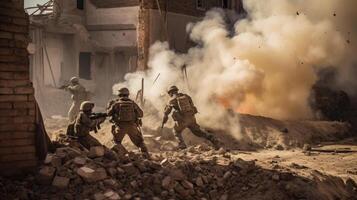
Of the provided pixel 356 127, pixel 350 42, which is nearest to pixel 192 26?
pixel 350 42

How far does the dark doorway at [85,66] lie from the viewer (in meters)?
21.8

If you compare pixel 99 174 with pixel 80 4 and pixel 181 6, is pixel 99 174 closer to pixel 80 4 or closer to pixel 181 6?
pixel 181 6

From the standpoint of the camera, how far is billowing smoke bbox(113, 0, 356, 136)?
15.2 metres

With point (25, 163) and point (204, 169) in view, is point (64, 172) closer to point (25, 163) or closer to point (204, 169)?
point (25, 163)

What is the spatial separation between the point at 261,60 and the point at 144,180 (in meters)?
11.9

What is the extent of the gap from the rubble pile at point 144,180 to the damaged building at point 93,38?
11.1 m

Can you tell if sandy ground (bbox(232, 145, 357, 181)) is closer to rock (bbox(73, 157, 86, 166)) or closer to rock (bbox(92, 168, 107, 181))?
rock (bbox(92, 168, 107, 181))

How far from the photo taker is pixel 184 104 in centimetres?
1098

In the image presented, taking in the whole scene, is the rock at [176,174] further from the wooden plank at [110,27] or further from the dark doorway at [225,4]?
the dark doorway at [225,4]

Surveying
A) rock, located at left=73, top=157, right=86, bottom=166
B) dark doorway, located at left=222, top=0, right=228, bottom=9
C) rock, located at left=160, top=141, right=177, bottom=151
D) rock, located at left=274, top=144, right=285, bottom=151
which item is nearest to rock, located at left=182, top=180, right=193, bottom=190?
rock, located at left=73, top=157, right=86, bottom=166

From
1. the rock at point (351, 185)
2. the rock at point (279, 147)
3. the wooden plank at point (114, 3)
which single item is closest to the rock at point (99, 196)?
the rock at point (351, 185)

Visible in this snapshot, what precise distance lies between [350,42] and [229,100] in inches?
295

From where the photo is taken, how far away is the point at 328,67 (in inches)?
797

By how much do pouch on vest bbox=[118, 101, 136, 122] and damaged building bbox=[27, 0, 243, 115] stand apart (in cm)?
872
